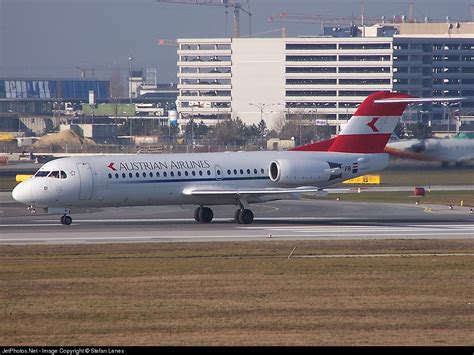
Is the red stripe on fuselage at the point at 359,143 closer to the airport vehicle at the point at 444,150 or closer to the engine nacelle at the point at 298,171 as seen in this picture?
the engine nacelle at the point at 298,171

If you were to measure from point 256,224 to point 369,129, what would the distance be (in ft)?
24.4

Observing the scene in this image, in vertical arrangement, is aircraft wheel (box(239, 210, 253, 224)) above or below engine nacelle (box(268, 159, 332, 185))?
below

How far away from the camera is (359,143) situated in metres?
55.3

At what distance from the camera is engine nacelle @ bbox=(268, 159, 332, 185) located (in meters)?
53.5

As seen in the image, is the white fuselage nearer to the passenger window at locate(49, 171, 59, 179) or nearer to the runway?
the passenger window at locate(49, 171, 59, 179)

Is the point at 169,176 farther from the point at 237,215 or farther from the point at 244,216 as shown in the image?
the point at 244,216

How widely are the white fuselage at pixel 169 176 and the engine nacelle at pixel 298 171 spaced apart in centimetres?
5

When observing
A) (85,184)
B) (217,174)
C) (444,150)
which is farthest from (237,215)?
(444,150)

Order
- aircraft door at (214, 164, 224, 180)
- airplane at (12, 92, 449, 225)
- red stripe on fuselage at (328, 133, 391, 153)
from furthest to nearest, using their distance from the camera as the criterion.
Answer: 1. red stripe on fuselage at (328, 133, 391, 153)
2. aircraft door at (214, 164, 224, 180)
3. airplane at (12, 92, 449, 225)
